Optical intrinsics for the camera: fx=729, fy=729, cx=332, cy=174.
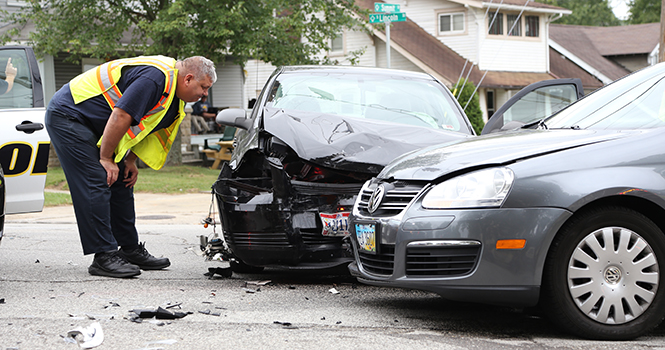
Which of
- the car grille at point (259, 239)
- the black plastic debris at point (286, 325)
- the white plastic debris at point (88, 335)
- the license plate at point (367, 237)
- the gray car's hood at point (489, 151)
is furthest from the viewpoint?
the car grille at point (259, 239)

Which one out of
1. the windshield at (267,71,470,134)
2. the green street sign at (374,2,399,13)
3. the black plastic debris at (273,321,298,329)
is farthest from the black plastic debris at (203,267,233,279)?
the green street sign at (374,2,399,13)

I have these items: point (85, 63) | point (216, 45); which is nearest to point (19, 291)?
point (216, 45)

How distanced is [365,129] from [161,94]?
61.2 inches

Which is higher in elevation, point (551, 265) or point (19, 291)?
point (551, 265)

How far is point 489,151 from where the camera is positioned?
157 inches

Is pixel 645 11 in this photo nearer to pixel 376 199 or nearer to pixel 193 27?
pixel 193 27

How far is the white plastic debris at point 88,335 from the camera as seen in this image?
11.7ft

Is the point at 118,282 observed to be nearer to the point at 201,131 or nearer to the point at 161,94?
the point at 161,94

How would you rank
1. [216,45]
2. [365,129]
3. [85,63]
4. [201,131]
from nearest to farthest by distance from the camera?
[365,129] < [216,45] < [85,63] < [201,131]

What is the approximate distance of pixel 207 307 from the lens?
4.47 m

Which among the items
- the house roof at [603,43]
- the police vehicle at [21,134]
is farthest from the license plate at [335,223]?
the house roof at [603,43]

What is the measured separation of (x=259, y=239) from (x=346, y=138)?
0.93 metres

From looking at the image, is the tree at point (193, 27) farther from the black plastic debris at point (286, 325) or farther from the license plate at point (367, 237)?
the black plastic debris at point (286, 325)

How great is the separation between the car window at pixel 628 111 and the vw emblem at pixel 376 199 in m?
1.35
